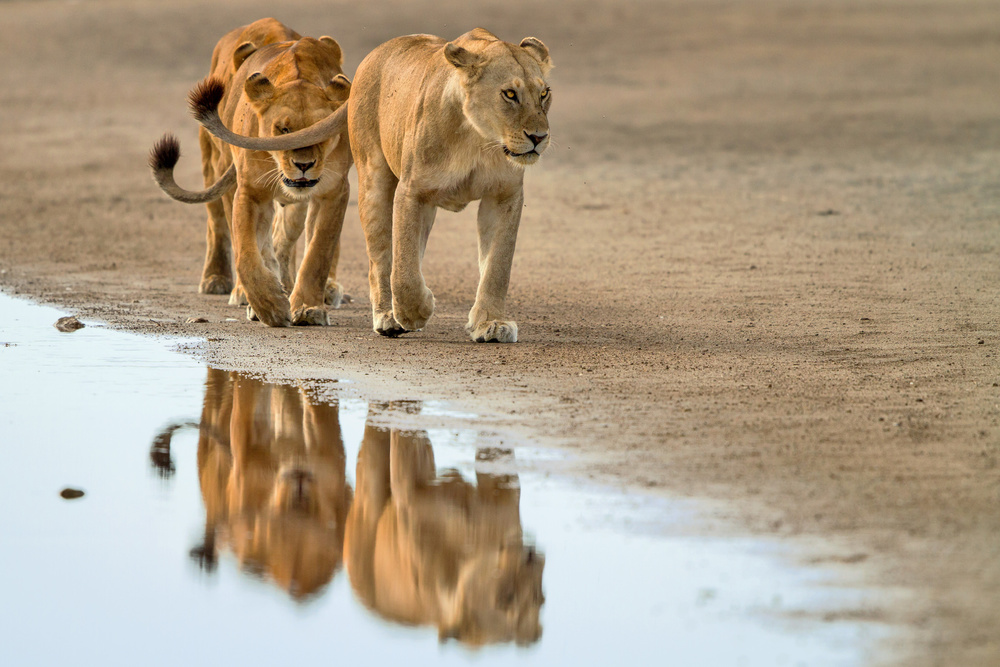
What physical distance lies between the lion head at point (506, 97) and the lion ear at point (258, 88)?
115 centimetres

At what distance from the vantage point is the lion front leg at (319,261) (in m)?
7.23

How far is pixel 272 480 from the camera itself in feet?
14.6

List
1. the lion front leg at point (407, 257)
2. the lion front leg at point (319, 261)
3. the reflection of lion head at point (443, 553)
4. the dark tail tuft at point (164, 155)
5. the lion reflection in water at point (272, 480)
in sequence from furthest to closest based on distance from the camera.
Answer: the dark tail tuft at point (164, 155) → the lion front leg at point (319, 261) → the lion front leg at point (407, 257) → the lion reflection in water at point (272, 480) → the reflection of lion head at point (443, 553)

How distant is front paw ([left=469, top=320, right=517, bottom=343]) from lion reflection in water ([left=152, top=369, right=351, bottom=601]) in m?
Answer: 1.25

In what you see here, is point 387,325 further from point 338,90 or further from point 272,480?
point 272,480

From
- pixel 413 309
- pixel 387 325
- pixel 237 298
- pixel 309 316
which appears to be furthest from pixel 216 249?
pixel 413 309

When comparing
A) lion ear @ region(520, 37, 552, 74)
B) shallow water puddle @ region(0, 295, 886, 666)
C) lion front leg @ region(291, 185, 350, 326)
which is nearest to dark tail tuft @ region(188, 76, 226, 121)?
lion front leg @ region(291, 185, 350, 326)

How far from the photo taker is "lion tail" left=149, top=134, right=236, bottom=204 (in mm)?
7758

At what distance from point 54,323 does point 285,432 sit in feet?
8.82

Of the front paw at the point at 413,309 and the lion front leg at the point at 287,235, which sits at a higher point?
the lion front leg at the point at 287,235

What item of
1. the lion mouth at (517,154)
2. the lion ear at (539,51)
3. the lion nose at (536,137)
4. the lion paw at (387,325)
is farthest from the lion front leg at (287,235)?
the lion nose at (536,137)

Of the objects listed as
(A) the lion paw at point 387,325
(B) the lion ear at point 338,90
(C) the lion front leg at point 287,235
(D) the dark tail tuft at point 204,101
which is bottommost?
(A) the lion paw at point 387,325

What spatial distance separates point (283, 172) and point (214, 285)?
1.90m

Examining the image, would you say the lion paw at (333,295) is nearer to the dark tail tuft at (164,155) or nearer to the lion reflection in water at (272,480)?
the dark tail tuft at (164,155)
